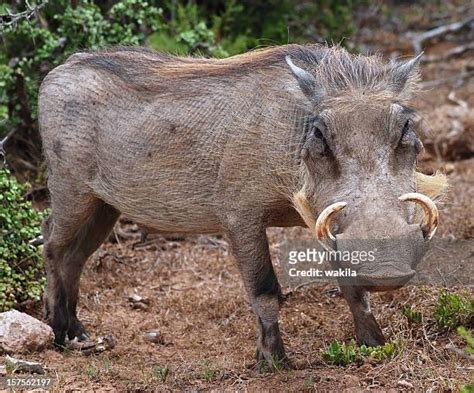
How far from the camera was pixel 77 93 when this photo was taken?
5.03 m

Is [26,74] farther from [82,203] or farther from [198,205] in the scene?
[198,205]

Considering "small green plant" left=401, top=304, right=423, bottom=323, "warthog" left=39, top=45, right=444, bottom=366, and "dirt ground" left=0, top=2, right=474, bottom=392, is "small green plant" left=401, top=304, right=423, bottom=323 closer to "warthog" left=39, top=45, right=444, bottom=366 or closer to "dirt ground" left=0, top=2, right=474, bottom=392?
"dirt ground" left=0, top=2, right=474, bottom=392

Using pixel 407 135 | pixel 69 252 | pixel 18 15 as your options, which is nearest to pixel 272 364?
pixel 407 135

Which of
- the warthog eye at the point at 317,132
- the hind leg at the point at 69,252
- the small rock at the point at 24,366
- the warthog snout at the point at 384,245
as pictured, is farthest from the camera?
the hind leg at the point at 69,252

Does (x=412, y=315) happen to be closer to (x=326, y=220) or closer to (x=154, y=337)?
(x=326, y=220)

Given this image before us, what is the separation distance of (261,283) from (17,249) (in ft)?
5.93

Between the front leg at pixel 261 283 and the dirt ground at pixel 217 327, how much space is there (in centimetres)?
12

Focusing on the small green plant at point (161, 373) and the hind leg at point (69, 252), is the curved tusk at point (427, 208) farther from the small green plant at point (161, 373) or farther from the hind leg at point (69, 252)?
the hind leg at point (69, 252)

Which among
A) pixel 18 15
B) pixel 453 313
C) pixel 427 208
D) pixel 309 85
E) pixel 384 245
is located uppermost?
pixel 18 15

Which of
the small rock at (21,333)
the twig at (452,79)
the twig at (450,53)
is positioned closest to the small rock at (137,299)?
the small rock at (21,333)

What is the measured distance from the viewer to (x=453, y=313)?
15.1 feet

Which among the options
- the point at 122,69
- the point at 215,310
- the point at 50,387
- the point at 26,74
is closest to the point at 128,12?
the point at 26,74

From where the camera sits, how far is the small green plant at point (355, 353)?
422 centimetres

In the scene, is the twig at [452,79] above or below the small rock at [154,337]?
above
